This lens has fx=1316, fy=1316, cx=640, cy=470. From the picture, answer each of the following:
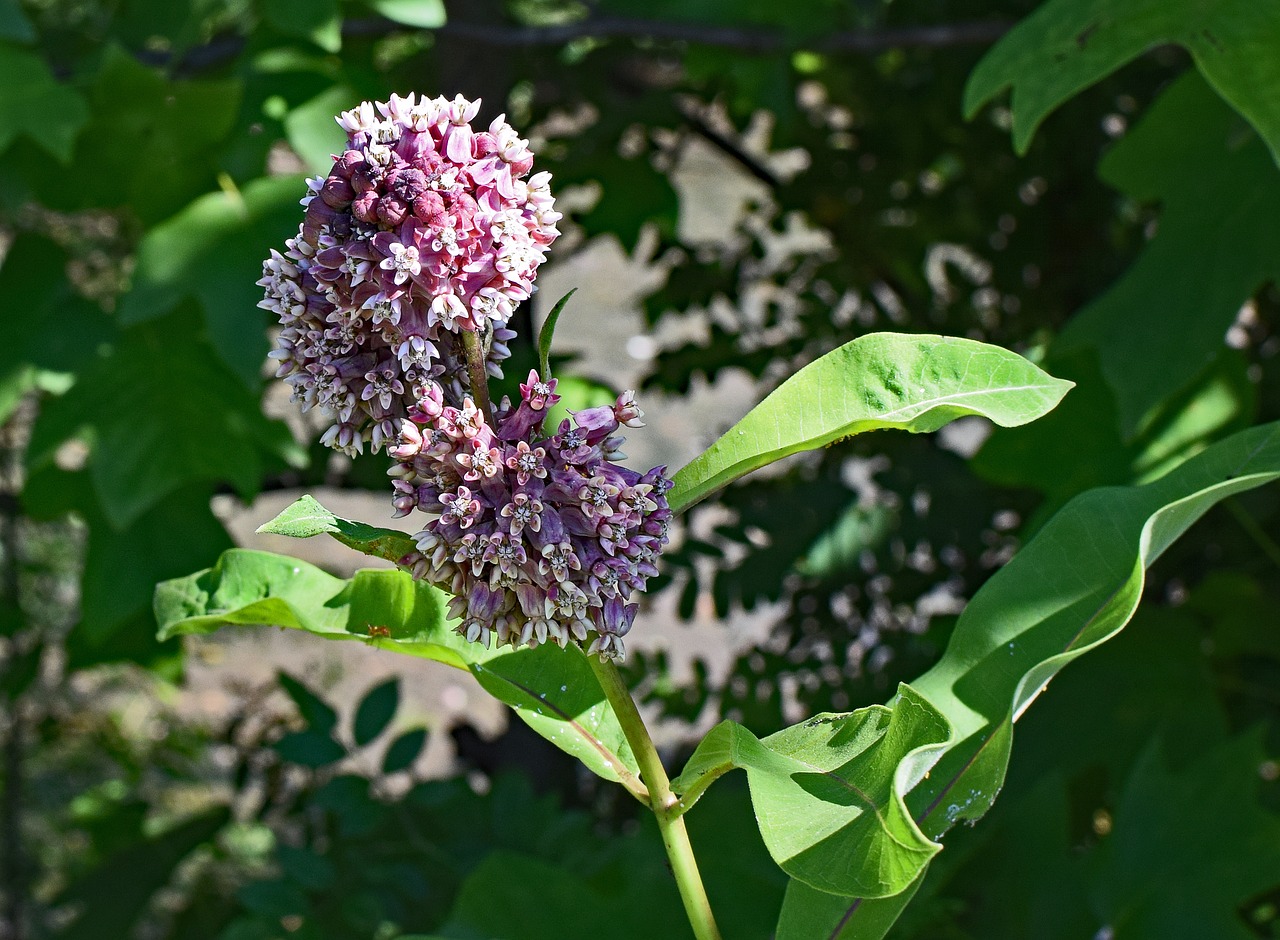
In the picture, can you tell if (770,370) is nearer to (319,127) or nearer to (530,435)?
(319,127)

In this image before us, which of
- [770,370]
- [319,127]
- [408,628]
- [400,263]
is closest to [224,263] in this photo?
[319,127]

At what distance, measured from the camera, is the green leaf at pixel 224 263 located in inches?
63.3

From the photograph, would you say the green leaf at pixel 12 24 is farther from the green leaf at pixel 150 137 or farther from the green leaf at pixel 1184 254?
the green leaf at pixel 1184 254

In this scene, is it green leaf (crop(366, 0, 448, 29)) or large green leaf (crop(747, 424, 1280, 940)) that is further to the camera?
green leaf (crop(366, 0, 448, 29))

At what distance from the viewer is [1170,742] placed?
6.01ft

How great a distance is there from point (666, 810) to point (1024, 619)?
0.99 ft

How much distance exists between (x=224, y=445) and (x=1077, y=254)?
1.70 metres

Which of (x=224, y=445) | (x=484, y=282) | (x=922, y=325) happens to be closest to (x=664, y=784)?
(x=484, y=282)

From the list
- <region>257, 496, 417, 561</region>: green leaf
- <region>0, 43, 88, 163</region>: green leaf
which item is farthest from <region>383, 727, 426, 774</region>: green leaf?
<region>257, 496, 417, 561</region>: green leaf

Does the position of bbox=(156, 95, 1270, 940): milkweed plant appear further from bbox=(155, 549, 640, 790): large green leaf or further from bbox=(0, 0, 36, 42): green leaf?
bbox=(0, 0, 36, 42): green leaf

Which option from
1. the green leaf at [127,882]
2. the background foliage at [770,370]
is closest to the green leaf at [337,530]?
the background foliage at [770,370]

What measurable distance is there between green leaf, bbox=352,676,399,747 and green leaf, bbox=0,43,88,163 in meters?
0.81

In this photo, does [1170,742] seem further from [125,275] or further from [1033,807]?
[125,275]

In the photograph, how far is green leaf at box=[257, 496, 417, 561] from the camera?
73cm
